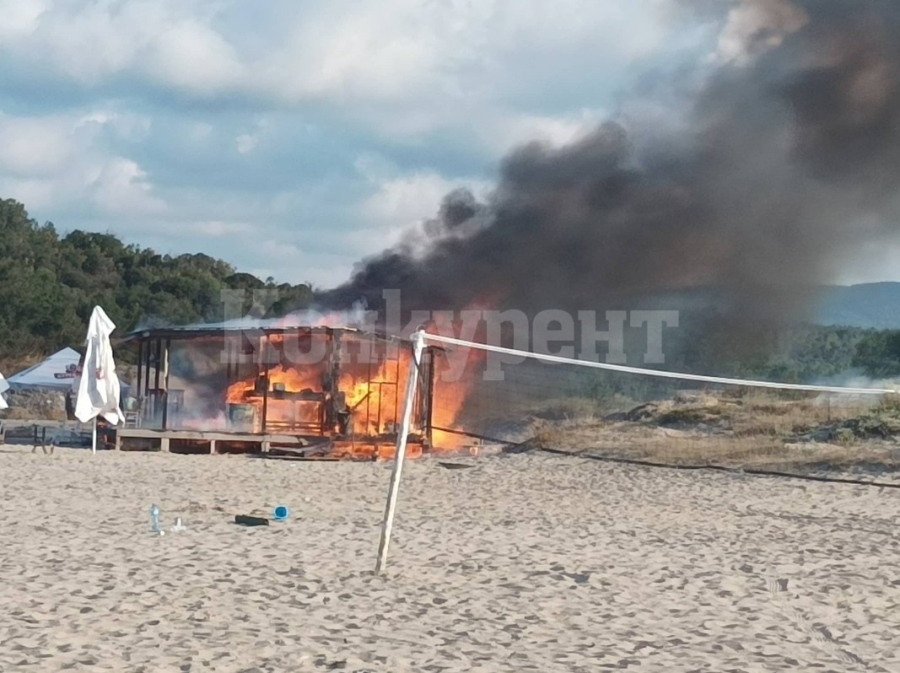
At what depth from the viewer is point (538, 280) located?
27.9m

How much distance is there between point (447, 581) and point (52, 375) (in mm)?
19690

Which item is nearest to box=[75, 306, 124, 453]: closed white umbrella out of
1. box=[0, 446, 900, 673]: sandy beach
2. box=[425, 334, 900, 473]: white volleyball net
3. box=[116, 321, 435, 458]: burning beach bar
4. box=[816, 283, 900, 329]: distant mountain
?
box=[116, 321, 435, 458]: burning beach bar

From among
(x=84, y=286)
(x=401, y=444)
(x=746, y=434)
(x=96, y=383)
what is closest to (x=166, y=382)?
(x=96, y=383)

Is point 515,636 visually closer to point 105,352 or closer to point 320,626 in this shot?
point 320,626

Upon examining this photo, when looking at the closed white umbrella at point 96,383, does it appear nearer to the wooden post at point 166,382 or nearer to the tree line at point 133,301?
the wooden post at point 166,382

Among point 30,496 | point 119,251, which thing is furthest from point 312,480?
point 119,251

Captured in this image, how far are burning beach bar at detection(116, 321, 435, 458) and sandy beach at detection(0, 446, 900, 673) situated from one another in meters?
6.12

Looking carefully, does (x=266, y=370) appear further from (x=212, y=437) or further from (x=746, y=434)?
(x=746, y=434)

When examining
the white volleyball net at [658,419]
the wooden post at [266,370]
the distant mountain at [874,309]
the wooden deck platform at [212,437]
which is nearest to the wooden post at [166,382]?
the wooden deck platform at [212,437]

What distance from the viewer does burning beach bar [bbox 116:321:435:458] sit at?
22.7m

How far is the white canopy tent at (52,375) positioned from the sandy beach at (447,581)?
9.92 metres

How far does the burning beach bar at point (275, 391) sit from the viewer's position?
74.3ft

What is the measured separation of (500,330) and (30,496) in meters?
14.8

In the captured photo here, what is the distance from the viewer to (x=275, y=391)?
23.6 meters
